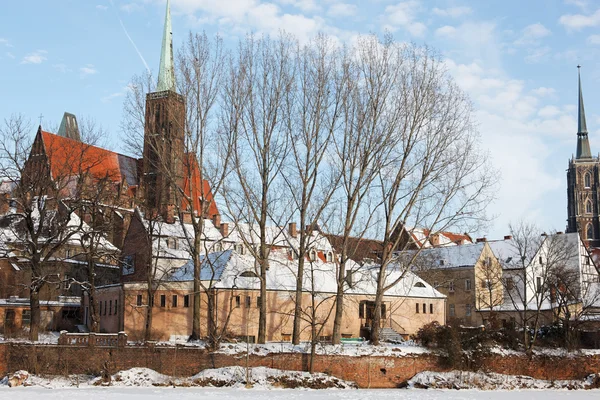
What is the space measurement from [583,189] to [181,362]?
409 feet

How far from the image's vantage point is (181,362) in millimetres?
32969

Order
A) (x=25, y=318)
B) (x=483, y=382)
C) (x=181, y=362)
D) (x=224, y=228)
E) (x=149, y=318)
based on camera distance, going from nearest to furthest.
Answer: (x=181, y=362) < (x=483, y=382) < (x=149, y=318) < (x=25, y=318) < (x=224, y=228)

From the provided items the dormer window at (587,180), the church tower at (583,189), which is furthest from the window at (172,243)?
the dormer window at (587,180)

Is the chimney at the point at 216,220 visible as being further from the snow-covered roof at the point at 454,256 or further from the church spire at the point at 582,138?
the church spire at the point at 582,138

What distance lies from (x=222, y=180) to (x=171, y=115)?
437 centimetres

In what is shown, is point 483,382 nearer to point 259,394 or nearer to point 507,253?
point 259,394

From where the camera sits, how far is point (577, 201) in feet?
458

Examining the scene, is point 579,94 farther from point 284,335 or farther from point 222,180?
point 222,180

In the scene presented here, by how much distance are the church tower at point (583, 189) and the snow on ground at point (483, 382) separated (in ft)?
352

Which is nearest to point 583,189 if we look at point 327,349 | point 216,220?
point 216,220

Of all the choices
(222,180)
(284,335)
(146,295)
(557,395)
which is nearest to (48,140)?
(146,295)

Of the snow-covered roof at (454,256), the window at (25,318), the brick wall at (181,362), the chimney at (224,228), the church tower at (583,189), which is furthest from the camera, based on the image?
the church tower at (583,189)

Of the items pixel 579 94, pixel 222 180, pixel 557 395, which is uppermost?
pixel 579 94

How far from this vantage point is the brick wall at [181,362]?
32000 mm
